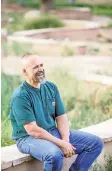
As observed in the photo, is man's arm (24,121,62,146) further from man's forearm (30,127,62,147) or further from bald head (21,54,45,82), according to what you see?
bald head (21,54,45,82)


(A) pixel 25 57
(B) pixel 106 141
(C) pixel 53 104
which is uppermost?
(A) pixel 25 57

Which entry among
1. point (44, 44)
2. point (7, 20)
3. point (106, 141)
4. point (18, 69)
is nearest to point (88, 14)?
point (7, 20)

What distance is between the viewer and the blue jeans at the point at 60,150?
418cm

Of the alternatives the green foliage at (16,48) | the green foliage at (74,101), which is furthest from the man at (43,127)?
the green foliage at (16,48)

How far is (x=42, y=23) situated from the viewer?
18469mm

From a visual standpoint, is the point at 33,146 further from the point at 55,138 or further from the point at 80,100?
the point at 80,100

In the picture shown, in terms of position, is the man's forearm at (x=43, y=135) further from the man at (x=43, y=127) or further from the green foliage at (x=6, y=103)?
the green foliage at (x=6, y=103)

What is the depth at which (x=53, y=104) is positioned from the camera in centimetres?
448

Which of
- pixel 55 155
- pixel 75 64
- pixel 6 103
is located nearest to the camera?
pixel 55 155

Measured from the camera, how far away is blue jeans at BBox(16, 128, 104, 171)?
4180mm

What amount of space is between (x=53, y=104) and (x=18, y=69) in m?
6.27

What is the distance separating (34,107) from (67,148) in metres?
0.38

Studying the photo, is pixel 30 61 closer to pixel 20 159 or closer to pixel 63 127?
pixel 63 127

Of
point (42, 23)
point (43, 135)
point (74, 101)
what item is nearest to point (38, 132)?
point (43, 135)
